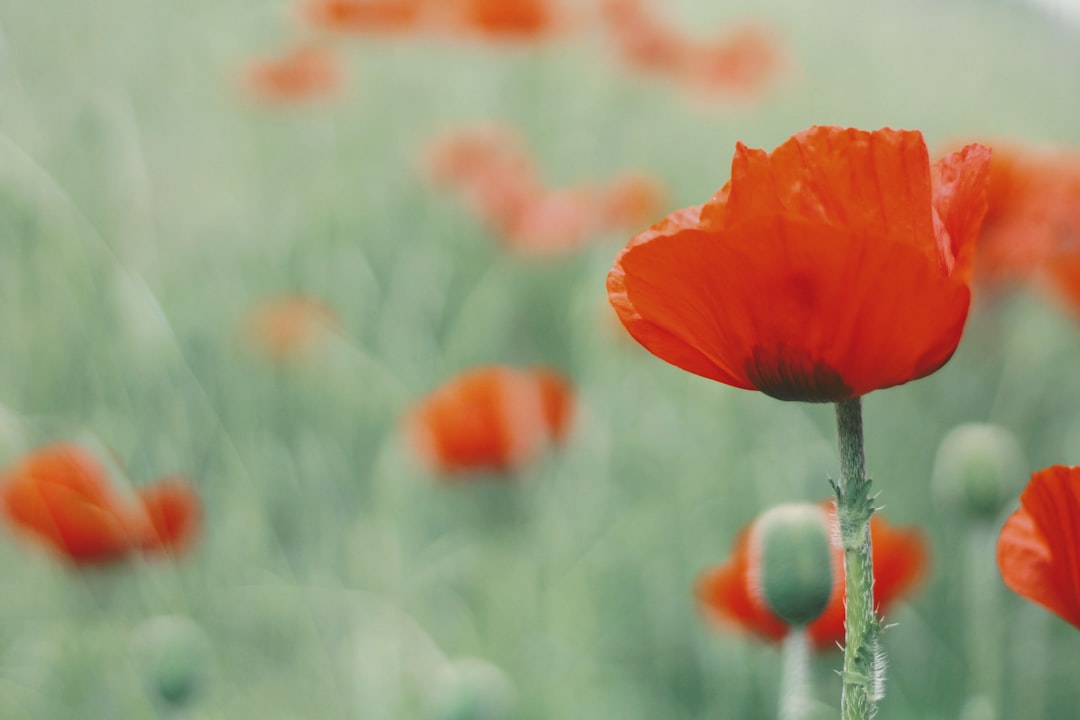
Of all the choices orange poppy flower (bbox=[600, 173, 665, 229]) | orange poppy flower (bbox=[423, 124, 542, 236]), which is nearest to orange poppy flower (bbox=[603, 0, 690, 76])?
orange poppy flower (bbox=[423, 124, 542, 236])

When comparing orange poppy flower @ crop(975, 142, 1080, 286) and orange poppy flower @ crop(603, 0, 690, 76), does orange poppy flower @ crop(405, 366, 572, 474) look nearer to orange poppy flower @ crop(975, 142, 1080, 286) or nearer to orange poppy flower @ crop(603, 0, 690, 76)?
orange poppy flower @ crop(975, 142, 1080, 286)

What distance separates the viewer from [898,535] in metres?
0.68

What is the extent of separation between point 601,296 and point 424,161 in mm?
572

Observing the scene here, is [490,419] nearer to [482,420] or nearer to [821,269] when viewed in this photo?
[482,420]

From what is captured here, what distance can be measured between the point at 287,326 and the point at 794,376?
3.86 feet

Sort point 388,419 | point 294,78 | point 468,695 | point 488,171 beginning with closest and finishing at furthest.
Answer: point 468,695
point 488,171
point 388,419
point 294,78

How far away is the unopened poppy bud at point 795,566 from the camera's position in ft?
1.48

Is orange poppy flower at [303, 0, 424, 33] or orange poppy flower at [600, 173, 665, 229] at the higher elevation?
orange poppy flower at [303, 0, 424, 33]

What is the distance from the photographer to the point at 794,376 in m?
0.38

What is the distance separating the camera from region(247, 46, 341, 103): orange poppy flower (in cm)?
173

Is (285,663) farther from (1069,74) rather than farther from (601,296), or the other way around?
(1069,74)

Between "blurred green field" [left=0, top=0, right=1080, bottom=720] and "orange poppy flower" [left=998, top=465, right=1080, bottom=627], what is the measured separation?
0.44ft

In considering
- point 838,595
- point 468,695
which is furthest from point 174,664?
point 838,595

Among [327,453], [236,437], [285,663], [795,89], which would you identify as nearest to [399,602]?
[285,663]
